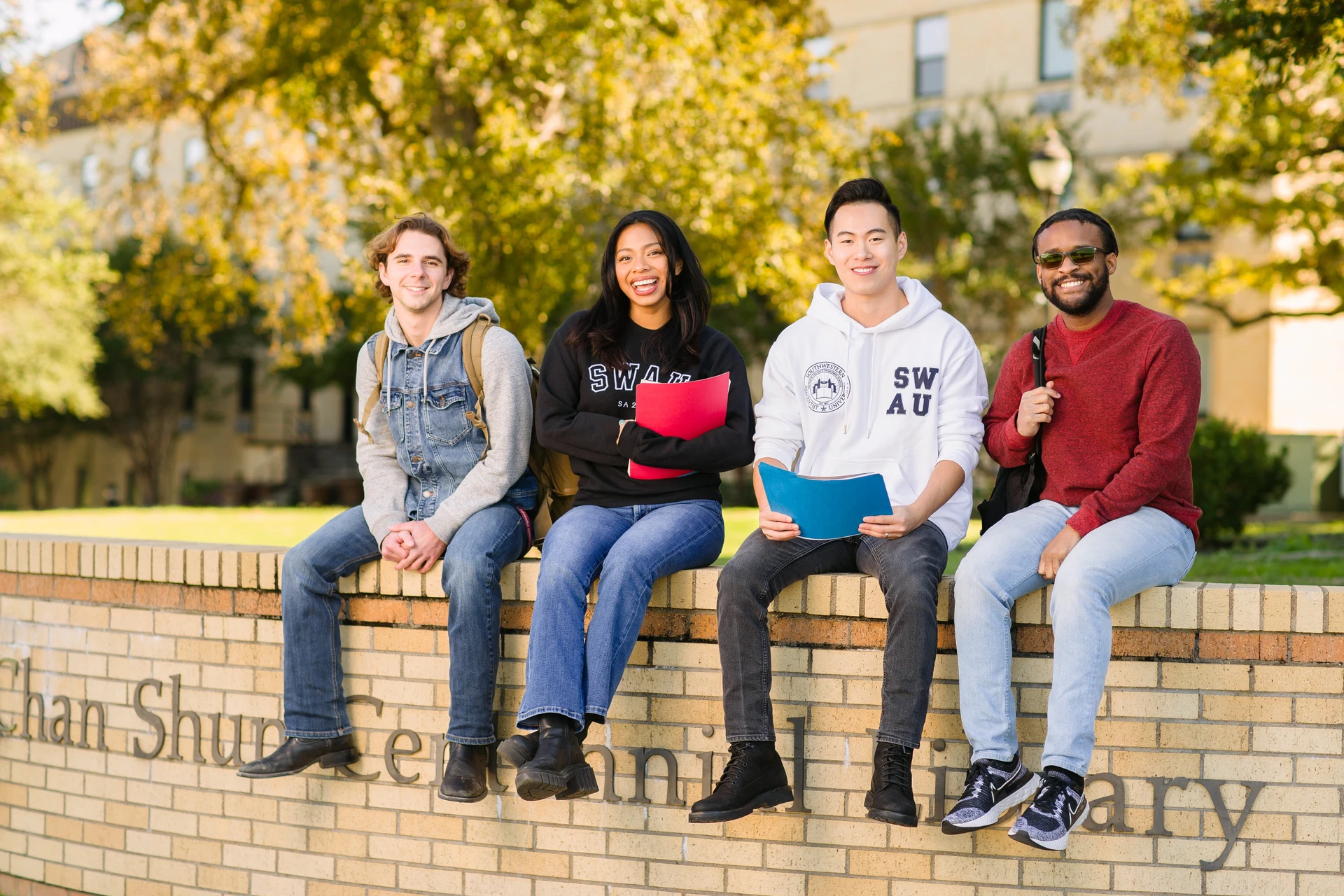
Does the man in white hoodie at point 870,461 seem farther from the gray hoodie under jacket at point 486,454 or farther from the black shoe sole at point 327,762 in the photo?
the black shoe sole at point 327,762

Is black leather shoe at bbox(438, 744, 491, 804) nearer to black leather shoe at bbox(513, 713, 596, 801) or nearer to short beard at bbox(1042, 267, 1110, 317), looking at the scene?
black leather shoe at bbox(513, 713, 596, 801)

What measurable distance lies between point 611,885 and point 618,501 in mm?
1311

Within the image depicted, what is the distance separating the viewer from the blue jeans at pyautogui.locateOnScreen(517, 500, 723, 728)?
3934mm

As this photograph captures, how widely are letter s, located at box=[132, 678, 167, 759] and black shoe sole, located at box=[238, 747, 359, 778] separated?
1.85ft

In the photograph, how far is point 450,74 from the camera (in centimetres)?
1370

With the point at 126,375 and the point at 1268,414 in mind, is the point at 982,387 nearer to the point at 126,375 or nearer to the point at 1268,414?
the point at 1268,414

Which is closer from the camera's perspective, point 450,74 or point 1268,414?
point 450,74

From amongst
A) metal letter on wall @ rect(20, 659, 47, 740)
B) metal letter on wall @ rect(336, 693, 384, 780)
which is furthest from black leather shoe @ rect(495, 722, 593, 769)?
metal letter on wall @ rect(20, 659, 47, 740)

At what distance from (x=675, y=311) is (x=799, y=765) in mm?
1699

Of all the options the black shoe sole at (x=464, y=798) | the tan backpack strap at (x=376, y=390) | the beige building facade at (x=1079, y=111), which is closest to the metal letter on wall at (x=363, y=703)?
the black shoe sole at (x=464, y=798)

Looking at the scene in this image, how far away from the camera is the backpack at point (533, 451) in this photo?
462 centimetres

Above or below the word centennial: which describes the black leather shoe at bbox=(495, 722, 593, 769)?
above

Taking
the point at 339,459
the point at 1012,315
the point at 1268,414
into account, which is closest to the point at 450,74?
the point at 1012,315

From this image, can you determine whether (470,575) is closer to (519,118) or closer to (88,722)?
(88,722)
